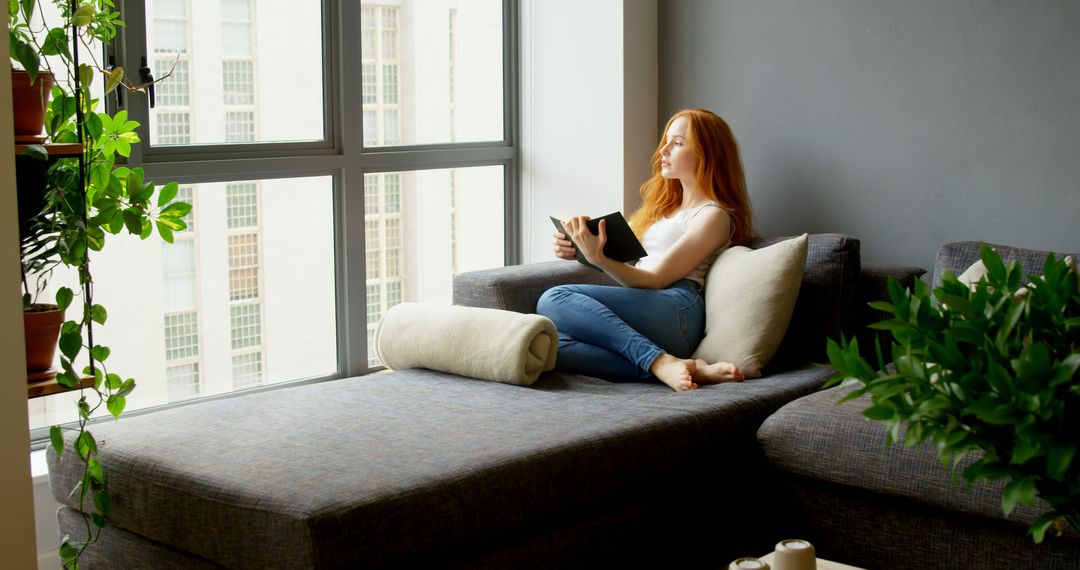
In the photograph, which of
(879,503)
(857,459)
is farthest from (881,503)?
(857,459)

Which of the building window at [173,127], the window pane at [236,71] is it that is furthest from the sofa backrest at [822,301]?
the building window at [173,127]

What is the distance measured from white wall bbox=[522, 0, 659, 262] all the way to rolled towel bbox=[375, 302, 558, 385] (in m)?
1.06

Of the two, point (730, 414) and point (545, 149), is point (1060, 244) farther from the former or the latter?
point (545, 149)

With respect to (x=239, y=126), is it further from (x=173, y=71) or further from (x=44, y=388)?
(x=44, y=388)

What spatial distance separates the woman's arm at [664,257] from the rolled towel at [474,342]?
0.34m

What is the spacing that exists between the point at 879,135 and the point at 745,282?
30.7 inches

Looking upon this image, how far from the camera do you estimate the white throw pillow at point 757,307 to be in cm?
310

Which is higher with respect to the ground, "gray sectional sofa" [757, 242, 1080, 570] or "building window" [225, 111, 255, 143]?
"building window" [225, 111, 255, 143]

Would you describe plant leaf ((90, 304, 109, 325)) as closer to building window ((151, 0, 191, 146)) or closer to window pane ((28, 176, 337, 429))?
window pane ((28, 176, 337, 429))

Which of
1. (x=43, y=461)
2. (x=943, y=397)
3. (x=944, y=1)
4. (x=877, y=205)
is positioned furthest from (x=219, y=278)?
(x=943, y=397)

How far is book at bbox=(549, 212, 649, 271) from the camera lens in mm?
3256

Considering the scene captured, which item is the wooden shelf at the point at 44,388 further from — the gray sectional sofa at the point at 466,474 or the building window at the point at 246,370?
the building window at the point at 246,370

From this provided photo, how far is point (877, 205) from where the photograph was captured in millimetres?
3578

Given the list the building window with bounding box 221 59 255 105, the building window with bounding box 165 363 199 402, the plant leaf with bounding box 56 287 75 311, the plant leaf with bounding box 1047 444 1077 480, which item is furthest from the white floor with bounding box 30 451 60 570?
the plant leaf with bounding box 1047 444 1077 480
